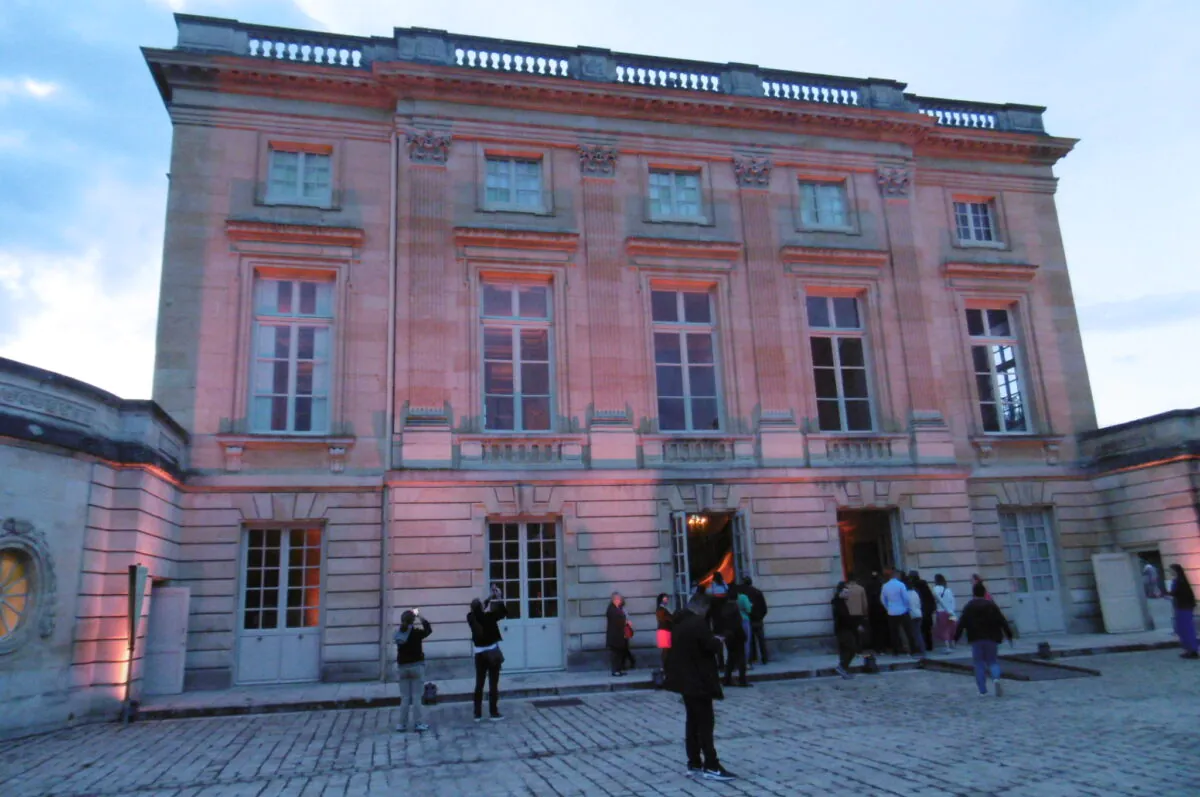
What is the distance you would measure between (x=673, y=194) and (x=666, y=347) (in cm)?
357

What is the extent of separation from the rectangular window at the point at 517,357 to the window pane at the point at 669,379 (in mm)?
2342

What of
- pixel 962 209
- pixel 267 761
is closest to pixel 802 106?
pixel 962 209

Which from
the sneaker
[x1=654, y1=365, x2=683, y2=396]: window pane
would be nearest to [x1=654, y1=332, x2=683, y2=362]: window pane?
[x1=654, y1=365, x2=683, y2=396]: window pane

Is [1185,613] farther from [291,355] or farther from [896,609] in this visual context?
[291,355]

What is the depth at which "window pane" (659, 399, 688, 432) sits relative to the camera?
1745 cm

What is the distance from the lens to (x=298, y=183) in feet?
56.3

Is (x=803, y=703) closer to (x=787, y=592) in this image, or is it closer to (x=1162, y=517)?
(x=787, y=592)

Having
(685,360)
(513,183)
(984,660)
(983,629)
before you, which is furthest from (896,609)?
(513,183)

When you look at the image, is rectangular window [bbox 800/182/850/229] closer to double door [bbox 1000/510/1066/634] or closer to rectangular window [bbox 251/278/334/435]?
double door [bbox 1000/510/1066/634]

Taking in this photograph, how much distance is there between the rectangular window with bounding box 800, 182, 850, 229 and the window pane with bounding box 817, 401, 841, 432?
4191mm

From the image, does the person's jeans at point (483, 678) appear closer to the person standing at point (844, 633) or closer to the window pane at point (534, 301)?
the person standing at point (844, 633)

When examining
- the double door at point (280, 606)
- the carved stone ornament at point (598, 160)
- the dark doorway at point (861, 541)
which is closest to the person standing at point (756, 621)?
the dark doorway at point (861, 541)

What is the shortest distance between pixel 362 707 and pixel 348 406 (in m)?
5.76

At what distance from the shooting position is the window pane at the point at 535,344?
17.2 metres
